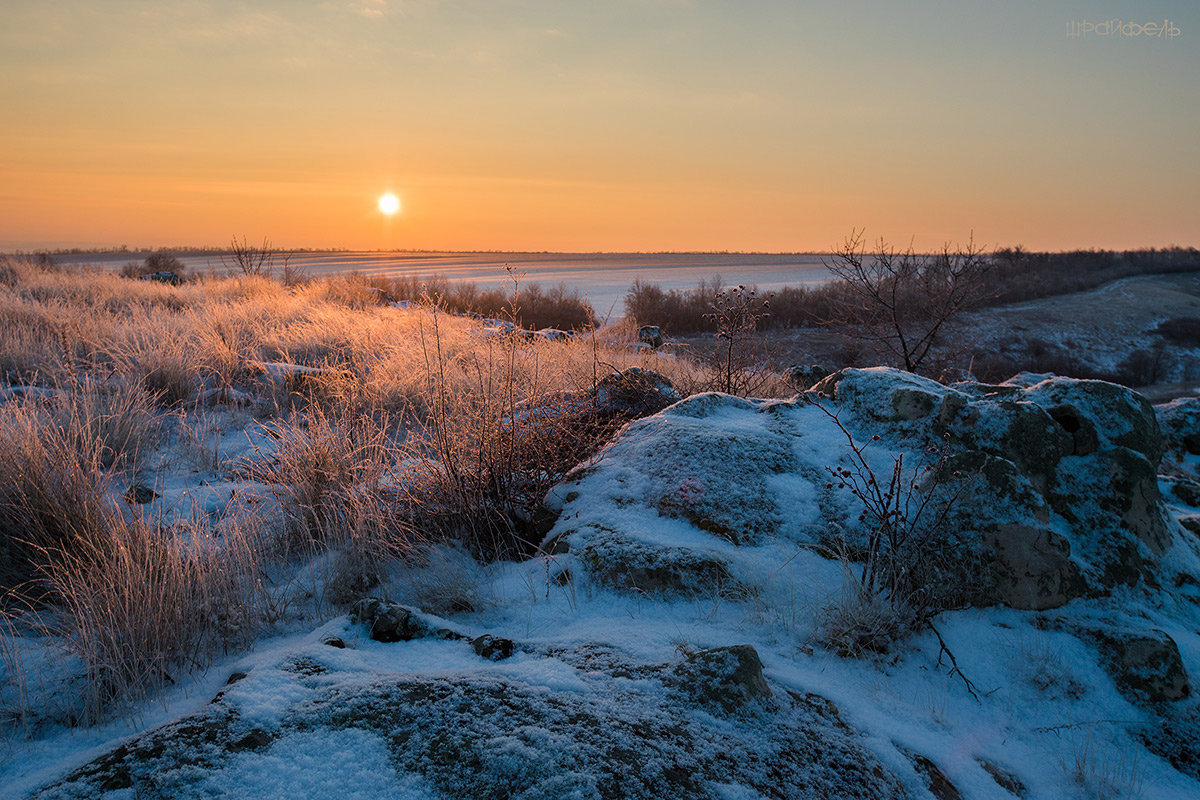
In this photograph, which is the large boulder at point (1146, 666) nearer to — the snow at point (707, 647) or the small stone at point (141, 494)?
the snow at point (707, 647)

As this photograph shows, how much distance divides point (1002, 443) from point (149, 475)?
17.5 feet

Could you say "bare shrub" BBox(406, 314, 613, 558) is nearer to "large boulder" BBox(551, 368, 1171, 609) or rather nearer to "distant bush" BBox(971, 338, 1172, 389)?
"large boulder" BBox(551, 368, 1171, 609)

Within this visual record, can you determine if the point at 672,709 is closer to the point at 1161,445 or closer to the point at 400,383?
the point at 1161,445

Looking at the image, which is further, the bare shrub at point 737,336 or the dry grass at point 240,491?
the bare shrub at point 737,336

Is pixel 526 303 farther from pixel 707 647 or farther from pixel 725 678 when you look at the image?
pixel 725 678

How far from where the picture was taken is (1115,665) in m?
2.39

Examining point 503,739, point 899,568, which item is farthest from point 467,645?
point 899,568

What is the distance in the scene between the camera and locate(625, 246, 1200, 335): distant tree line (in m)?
15.0

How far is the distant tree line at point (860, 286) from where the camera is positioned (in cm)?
1500

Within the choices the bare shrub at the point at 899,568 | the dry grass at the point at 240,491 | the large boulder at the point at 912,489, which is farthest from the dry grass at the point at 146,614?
the bare shrub at the point at 899,568

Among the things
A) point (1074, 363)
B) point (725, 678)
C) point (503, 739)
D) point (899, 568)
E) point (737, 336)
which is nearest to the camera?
point (503, 739)

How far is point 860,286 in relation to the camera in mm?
9672

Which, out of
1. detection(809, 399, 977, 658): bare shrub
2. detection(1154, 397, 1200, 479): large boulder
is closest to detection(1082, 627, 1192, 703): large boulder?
detection(809, 399, 977, 658): bare shrub

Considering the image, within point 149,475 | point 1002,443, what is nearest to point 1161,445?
point 1002,443
